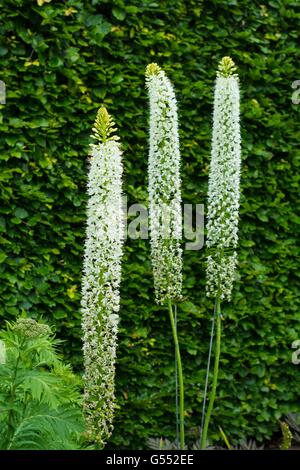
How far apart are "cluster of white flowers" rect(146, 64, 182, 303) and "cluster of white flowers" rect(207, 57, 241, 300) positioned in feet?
1.06

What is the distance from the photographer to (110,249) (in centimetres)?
331

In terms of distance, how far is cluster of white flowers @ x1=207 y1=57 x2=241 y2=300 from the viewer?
4047 mm

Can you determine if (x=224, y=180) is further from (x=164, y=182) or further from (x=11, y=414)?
(x=11, y=414)

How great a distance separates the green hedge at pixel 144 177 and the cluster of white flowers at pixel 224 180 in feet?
3.81

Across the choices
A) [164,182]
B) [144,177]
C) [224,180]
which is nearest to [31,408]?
[164,182]

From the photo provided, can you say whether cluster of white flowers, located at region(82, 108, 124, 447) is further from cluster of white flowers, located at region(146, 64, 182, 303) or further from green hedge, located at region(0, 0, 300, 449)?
green hedge, located at region(0, 0, 300, 449)

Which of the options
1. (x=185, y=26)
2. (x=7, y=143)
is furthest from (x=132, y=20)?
(x=7, y=143)

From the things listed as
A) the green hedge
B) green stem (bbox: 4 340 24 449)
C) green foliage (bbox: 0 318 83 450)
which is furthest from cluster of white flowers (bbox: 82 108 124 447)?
the green hedge

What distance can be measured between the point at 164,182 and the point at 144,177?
1525 mm

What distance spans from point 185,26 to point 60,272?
Result: 210 cm

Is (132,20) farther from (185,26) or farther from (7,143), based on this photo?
(7,143)

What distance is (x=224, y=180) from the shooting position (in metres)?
4.04

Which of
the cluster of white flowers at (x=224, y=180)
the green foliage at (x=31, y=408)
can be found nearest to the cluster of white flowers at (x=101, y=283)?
the green foliage at (x=31, y=408)

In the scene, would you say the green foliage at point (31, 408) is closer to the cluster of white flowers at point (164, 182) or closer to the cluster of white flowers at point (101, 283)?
the cluster of white flowers at point (101, 283)
